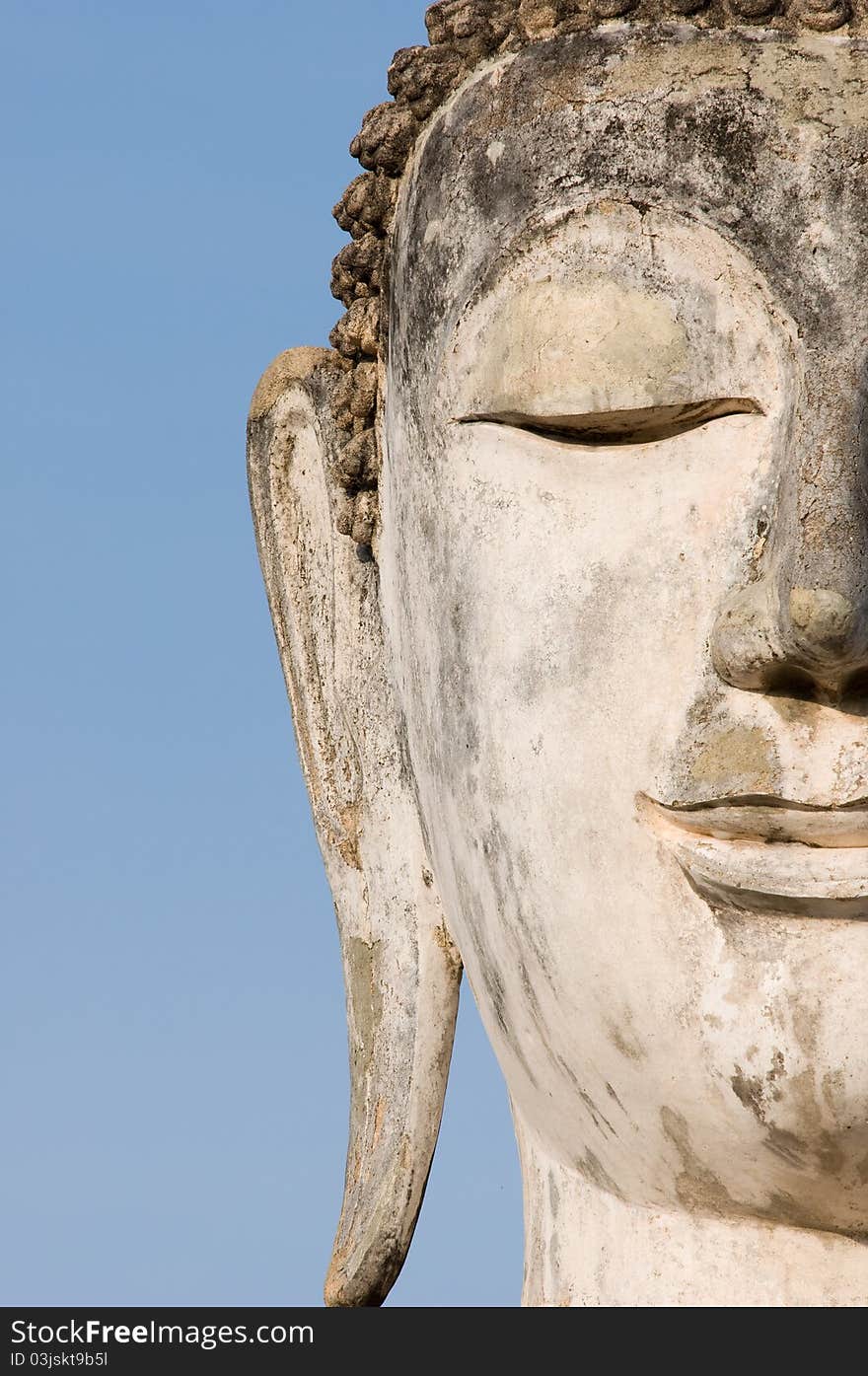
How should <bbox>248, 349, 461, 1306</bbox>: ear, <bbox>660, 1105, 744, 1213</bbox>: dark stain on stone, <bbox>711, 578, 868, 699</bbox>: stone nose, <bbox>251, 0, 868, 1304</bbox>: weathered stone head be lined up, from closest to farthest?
<bbox>711, 578, 868, 699</bbox>: stone nose
<bbox>251, 0, 868, 1304</bbox>: weathered stone head
<bbox>660, 1105, 744, 1213</bbox>: dark stain on stone
<bbox>248, 349, 461, 1306</bbox>: ear

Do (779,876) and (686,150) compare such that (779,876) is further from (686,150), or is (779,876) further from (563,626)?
(686,150)

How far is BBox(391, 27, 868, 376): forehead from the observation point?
18.3 feet

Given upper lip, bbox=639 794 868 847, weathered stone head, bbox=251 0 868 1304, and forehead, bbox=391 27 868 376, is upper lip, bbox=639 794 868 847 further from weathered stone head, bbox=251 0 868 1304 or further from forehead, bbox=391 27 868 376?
forehead, bbox=391 27 868 376

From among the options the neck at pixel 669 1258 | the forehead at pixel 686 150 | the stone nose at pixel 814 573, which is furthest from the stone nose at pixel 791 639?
the neck at pixel 669 1258

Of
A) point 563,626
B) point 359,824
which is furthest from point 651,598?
point 359,824

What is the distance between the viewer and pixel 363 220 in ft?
21.2

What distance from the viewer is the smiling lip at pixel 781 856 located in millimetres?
5457

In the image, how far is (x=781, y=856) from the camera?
18.0ft

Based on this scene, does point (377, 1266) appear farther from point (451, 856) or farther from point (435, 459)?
point (435, 459)

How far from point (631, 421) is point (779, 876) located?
956 mm

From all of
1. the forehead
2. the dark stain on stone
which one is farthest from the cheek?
the dark stain on stone

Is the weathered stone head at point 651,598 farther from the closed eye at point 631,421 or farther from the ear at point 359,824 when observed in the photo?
the ear at point 359,824

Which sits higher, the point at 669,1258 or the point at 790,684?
the point at 790,684

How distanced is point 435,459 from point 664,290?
737 mm
